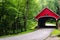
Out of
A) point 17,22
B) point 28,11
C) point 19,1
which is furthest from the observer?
point 28,11

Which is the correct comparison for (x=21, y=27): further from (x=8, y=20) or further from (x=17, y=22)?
(x=8, y=20)

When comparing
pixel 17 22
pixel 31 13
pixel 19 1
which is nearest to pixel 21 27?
pixel 17 22

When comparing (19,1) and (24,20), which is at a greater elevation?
(19,1)

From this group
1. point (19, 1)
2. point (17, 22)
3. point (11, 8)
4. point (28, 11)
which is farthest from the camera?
point (28, 11)

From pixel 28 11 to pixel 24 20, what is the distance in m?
3.30

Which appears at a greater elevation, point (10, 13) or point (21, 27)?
point (10, 13)

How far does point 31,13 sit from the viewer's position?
4703 centimetres

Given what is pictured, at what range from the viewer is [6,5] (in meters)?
33.7

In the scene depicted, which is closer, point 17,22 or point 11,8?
point 11,8

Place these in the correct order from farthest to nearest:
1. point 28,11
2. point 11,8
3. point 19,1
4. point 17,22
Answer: point 28,11 < point 19,1 < point 17,22 < point 11,8

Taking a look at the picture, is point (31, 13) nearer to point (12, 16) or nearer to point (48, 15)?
point (48, 15)

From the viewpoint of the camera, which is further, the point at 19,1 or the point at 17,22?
the point at 19,1

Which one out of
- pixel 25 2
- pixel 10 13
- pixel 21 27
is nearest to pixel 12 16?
pixel 10 13

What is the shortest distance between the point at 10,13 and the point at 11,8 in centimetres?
94
